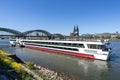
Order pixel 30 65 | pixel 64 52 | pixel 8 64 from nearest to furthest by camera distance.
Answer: pixel 8 64
pixel 30 65
pixel 64 52

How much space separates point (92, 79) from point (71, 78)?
311cm

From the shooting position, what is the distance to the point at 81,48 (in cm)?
4703

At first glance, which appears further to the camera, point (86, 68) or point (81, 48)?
point (81, 48)

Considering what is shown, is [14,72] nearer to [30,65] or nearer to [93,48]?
[30,65]

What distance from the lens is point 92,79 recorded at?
24500 millimetres

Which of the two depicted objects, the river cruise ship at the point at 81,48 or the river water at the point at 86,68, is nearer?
the river water at the point at 86,68

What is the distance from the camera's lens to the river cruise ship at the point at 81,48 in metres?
41.3

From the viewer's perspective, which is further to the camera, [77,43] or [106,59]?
[77,43]

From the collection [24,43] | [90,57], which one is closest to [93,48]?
[90,57]

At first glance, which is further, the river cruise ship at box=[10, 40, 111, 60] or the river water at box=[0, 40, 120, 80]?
the river cruise ship at box=[10, 40, 111, 60]

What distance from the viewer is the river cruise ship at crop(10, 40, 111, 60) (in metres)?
41.3

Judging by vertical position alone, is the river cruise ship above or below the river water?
above

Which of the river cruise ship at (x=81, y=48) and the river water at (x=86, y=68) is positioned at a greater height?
the river cruise ship at (x=81, y=48)

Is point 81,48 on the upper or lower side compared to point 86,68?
upper
